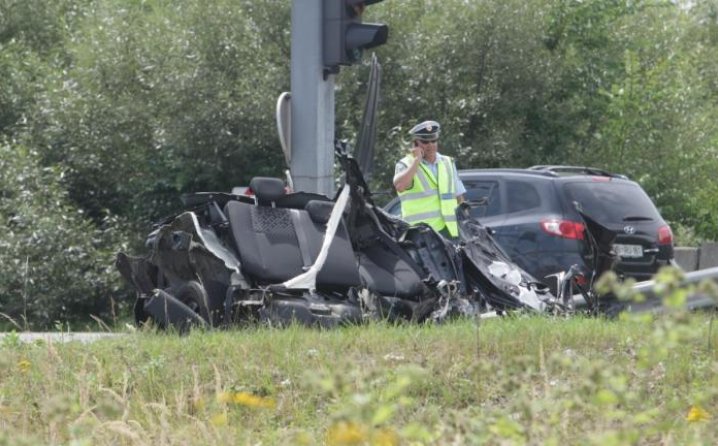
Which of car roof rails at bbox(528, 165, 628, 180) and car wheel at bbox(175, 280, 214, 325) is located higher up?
car roof rails at bbox(528, 165, 628, 180)

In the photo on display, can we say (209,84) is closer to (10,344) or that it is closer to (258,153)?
(258,153)

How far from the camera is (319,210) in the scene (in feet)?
33.3

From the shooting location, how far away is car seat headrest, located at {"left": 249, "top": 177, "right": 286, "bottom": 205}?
396 inches

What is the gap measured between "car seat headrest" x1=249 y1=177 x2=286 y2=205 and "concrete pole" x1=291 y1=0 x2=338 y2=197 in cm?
134

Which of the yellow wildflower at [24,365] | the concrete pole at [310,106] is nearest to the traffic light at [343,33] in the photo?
the concrete pole at [310,106]

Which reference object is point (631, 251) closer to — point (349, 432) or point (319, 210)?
point (319, 210)

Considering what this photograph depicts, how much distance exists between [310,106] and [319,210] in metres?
1.62

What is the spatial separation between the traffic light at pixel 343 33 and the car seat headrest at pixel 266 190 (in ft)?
Result: 5.31

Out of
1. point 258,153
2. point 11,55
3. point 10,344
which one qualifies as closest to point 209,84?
point 258,153

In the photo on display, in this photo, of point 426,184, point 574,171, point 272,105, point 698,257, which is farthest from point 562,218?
point 272,105

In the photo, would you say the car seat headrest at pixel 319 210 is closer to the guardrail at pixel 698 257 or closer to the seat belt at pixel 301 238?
the seat belt at pixel 301 238

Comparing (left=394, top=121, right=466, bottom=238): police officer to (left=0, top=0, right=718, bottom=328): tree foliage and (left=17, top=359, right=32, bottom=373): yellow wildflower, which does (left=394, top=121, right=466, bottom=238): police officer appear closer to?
(left=17, top=359, right=32, bottom=373): yellow wildflower

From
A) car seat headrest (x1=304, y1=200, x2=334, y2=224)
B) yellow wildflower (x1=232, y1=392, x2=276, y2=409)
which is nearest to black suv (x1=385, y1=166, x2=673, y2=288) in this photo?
car seat headrest (x1=304, y1=200, x2=334, y2=224)

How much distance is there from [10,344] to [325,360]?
2.18 metres
